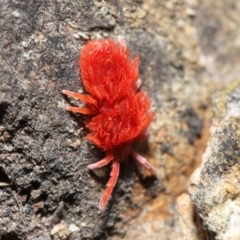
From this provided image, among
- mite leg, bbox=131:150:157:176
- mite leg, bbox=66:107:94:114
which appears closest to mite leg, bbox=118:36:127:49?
mite leg, bbox=66:107:94:114

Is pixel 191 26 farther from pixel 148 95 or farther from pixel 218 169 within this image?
pixel 218 169

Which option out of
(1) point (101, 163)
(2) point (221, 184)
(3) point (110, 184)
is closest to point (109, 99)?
(1) point (101, 163)

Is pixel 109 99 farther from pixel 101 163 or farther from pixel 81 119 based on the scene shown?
pixel 101 163

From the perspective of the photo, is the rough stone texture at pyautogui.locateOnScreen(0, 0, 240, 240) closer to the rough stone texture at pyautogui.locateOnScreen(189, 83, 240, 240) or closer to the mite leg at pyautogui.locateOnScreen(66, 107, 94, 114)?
the mite leg at pyautogui.locateOnScreen(66, 107, 94, 114)

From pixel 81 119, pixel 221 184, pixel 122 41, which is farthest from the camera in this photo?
pixel 122 41

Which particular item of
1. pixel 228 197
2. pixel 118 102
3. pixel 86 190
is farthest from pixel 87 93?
pixel 228 197
